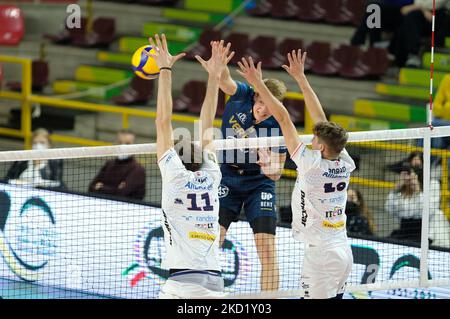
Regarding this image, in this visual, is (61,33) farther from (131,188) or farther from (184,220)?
(184,220)

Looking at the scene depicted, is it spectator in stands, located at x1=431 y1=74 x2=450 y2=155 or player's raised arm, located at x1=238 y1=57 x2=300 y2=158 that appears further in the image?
spectator in stands, located at x1=431 y1=74 x2=450 y2=155

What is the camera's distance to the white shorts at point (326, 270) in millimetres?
8742

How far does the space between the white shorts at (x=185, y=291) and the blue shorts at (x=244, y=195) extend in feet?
6.05

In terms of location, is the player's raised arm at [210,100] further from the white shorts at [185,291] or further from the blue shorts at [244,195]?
the blue shorts at [244,195]

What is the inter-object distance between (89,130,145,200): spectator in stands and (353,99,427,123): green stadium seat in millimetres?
4105

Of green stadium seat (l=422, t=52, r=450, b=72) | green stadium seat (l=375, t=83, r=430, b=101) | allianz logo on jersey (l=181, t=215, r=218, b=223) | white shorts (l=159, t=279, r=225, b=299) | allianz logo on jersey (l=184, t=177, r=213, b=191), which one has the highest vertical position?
green stadium seat (l=422, t=52, r=450, b=72)

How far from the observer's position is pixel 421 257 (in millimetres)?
10336

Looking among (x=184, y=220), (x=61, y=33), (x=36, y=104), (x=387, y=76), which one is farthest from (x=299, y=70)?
(x=61, y=33)

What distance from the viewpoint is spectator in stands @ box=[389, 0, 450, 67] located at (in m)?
16.4

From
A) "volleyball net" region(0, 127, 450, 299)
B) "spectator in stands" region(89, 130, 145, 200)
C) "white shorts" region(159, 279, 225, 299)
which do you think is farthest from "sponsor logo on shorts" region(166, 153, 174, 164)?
"spectator in stands" region(89, 130, 145, 200)

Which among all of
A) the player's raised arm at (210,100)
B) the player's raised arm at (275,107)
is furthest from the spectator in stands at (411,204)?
the player's raised arm at (210,100)

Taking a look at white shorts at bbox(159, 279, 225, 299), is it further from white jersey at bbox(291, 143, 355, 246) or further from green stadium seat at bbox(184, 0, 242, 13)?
green stadium seat at bbox(184, 0, 242, 13)

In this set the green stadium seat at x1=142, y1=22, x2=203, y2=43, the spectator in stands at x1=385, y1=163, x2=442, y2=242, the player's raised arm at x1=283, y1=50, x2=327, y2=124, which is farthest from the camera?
the green stadium seat at x1=142, y1=22, x2=203, y2=43

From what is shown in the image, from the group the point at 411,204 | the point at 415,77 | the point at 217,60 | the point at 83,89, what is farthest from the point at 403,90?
the point at 217,60
